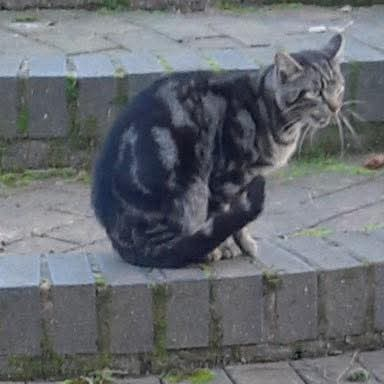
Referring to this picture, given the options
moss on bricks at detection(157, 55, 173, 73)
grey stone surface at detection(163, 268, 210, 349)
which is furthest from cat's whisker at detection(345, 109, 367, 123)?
grey stone surface at detection(163, 268, 210, 349)

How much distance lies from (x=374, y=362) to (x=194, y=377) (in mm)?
475

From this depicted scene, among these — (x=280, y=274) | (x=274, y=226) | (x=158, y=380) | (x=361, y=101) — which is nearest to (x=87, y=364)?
(x=158, y=380)

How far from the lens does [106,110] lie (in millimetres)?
4605

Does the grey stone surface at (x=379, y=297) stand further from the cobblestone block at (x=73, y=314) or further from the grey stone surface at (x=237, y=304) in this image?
the cobblestone block at (x=73, y=314)

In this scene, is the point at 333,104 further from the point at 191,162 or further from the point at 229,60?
the point at 229,60

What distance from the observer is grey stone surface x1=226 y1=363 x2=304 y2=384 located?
347cm

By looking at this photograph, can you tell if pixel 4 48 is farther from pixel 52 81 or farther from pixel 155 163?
pixel 155 163

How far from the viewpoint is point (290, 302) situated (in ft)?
11.6

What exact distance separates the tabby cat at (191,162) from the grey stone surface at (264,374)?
0.30m

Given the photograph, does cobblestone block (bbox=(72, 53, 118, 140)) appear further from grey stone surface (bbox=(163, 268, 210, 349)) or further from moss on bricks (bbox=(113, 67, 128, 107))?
grey stone surface (bbox=(163, 268, 210, 349))

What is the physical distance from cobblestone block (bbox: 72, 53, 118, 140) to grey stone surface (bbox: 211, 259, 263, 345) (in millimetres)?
1187

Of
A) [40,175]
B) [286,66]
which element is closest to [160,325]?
[286,66]

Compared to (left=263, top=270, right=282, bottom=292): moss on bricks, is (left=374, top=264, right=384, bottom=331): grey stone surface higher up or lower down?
lower down

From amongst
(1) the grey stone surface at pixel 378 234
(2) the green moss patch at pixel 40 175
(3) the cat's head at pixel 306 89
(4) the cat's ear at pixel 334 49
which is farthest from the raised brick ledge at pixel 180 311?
(2) the green moss patch at pixel 40 175
